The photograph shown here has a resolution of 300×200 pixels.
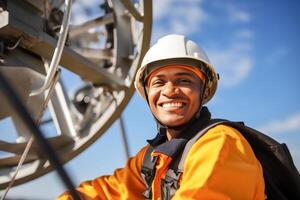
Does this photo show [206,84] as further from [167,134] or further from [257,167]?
[257,167]

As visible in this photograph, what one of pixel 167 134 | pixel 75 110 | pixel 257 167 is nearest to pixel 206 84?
pixel 167 134

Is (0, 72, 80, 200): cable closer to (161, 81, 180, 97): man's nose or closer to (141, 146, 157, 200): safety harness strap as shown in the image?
(141, 146, 157, 200): safety harness strap

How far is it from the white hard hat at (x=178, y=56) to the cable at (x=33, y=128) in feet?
4.68

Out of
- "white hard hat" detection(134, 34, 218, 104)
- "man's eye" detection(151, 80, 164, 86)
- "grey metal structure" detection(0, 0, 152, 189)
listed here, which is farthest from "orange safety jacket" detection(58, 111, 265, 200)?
"grey metal structure" detection(0, 0, 152, 189)

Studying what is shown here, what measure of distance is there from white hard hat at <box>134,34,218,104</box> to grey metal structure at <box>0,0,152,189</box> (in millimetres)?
1375

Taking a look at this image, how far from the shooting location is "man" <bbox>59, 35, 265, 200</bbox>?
1547 millimetres

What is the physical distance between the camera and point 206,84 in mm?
2309

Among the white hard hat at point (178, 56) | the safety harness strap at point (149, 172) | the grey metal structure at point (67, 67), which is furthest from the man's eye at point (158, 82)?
the grey metal structure at point (67, 67)

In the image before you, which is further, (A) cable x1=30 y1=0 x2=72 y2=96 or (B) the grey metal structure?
(B) the grey metal structure

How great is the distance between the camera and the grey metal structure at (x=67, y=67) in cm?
341

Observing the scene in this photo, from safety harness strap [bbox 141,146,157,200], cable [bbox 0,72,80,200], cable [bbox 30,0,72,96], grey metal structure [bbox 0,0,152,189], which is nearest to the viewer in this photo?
cable [bbox 0,72,80,200]

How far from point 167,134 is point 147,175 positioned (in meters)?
0.31

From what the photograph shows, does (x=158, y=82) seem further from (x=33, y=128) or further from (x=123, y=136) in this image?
(x=123, y=136)

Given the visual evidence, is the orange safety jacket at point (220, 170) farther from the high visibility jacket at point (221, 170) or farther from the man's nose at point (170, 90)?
the man's nose at point (170, 90)
